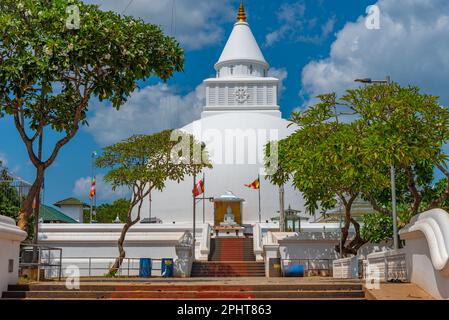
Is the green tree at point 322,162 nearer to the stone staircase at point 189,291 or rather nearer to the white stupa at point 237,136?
the stone staircase at point 189,291

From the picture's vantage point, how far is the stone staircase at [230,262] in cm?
2798

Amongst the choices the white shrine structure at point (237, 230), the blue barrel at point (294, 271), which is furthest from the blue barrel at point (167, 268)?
the blue barrel at point (294, 271)

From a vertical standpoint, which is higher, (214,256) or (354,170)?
(354,170)

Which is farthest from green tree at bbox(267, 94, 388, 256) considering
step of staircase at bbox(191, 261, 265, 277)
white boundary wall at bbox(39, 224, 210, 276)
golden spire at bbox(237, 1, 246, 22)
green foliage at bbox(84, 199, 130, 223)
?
green foliage at bbox(84, 199, 130, 223)

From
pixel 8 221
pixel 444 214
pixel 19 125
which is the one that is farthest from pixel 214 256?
pixel 444 214

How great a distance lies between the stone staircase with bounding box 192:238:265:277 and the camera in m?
28.0

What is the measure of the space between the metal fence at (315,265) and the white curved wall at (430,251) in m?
15.5

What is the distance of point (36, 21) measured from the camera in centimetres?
1497

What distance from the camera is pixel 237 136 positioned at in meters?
47.5

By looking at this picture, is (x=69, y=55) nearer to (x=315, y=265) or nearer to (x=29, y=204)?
(x=29, y=204)

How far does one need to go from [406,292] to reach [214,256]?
2210cm

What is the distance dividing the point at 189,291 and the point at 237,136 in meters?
36.3

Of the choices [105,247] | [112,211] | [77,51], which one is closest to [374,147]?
[77,51]
